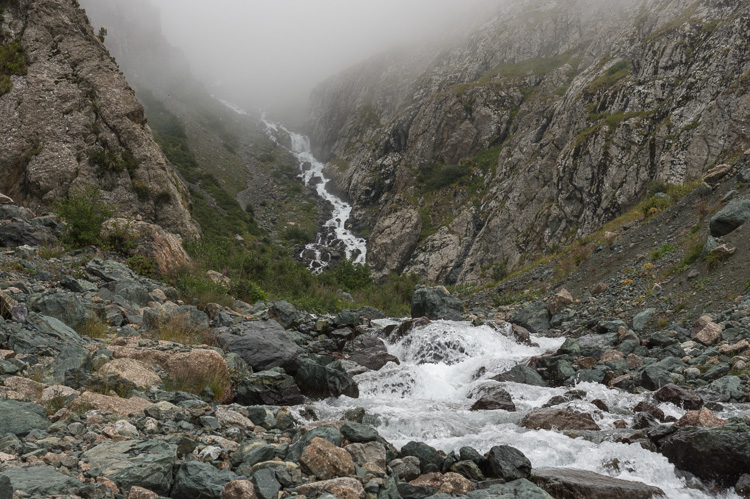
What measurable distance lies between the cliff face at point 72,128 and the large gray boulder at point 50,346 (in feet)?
53.1

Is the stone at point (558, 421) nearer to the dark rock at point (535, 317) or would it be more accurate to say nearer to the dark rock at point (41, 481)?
the dark rock at point (41, 481)

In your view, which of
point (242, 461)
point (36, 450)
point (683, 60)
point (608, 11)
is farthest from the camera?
point (608, 11)

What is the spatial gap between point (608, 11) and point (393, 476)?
102710 millimetres

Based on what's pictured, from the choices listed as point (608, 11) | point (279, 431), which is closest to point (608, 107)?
point (279, 431)

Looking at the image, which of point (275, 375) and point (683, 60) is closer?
point (275, 375)

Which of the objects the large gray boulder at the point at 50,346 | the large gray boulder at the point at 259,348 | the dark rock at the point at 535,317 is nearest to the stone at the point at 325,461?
the large gray boulder at the point at 50,346

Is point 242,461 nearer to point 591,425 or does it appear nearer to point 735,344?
point 591,425

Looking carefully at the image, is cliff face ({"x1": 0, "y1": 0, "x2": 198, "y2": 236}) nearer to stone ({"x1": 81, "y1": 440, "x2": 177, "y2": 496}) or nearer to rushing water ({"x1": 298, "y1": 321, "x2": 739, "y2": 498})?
rushing water ({"x1": 298, "y1": 321, "x2": 739, "y2": 498})

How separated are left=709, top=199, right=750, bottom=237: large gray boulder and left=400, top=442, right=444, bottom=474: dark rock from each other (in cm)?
1394

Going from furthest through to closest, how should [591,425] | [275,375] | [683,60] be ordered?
[683,60]
[275,375]
[591,425]

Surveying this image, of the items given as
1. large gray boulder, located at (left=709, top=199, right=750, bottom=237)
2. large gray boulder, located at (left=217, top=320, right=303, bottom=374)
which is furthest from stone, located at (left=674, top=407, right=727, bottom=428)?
large gray boulder, located at (left=709, top=199, right=750, bottom=237)

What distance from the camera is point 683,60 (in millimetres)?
37406

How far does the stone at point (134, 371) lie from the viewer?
242 inches

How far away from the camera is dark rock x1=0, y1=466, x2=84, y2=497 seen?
2902 mm
